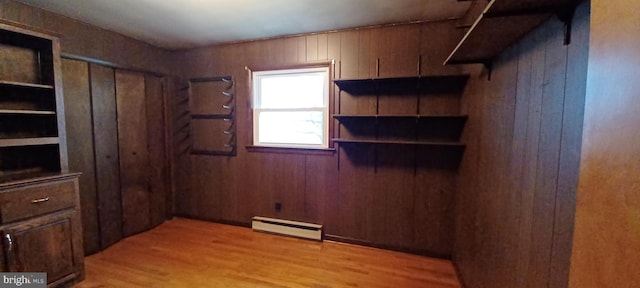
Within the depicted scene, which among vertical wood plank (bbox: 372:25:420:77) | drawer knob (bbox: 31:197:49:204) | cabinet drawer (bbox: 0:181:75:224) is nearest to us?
cabinet drawer (bbox: 0:181:75:224)

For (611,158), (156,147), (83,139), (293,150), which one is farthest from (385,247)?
(83,139)

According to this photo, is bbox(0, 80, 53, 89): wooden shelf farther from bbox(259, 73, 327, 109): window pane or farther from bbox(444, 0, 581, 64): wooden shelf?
bbox(444, 0, 581, 64): wooden shelf

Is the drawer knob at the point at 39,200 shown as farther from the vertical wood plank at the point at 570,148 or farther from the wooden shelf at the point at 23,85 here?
the vertical wood plank at the point at 570,148

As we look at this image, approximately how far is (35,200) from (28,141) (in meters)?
0.46

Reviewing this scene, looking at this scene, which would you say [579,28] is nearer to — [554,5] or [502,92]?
[554,5]

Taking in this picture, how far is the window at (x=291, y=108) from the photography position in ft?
9.51

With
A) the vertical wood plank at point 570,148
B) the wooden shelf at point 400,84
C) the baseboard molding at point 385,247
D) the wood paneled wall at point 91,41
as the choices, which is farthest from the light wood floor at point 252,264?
the wood paneled wall at point 91,41

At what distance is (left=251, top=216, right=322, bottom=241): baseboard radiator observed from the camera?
9.62 feet

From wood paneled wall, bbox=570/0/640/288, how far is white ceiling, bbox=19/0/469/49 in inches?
74.6

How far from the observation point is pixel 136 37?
3021 millimetres

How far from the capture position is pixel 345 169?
9.31ft

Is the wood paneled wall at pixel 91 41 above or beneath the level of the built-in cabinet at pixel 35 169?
above

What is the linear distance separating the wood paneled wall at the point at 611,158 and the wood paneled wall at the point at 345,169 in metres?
2.06

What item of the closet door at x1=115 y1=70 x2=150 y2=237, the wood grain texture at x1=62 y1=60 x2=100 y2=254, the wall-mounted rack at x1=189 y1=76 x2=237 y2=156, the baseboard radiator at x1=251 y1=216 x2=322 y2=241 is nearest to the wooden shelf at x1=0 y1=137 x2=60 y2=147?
the wood grain texture at x1=62 y1=60 x2=100 y2=254
